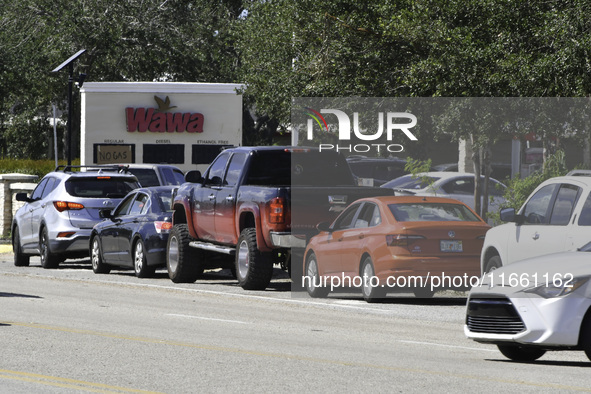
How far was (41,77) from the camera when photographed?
48062 millimetres

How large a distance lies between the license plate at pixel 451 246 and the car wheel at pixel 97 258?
8.35 meters

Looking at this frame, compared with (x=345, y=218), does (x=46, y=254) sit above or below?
below

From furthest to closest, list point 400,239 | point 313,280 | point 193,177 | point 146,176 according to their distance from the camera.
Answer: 1. point 146,176
2. point 193,177
3. point 313,280
4. point 400,239

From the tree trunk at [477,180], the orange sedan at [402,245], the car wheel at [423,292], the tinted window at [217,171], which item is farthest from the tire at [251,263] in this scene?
the tree trunk at [477,180]

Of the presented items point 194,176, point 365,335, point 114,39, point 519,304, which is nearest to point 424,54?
point 194,176

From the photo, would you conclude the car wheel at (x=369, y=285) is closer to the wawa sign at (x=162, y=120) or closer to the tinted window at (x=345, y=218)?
the tinted window at (x=345, y=218)

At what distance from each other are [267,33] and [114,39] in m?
20.0

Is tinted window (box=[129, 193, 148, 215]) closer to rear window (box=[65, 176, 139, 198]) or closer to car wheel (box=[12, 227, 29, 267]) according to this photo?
rear window (box=[65, 176, 139, 198])

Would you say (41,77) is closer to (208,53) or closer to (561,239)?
(208,53)

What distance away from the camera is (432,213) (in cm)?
1620

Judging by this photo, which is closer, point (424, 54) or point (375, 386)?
point (375, 386)

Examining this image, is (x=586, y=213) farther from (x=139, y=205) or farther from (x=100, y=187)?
(x=100, y=187)

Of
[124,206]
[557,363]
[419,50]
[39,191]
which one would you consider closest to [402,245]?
[557,363]

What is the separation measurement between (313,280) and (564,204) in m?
5.02
